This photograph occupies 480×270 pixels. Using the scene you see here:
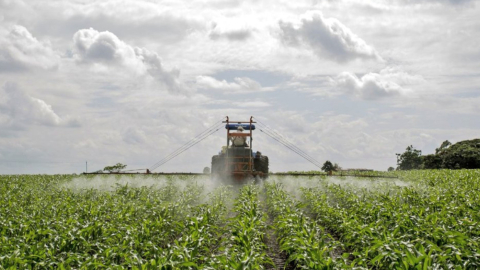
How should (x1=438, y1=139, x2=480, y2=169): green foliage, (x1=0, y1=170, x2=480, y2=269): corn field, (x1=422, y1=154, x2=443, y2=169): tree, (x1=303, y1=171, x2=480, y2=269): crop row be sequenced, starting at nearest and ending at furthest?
(x1=303, y1=171, x2=480, y2=269): crop row, (x1=0, y1=170, x2=480, y2=269): corn field, (x1=438, y1=139, x2=480, y2=169): green foliage, (x1=422, y1=154, x2=443, y2=169): tree

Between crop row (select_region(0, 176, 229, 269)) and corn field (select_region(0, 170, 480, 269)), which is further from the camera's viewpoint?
crop row (select_region(0, 176, 229, 269))

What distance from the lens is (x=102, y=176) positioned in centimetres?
3134

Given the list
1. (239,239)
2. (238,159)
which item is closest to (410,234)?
(239,239)

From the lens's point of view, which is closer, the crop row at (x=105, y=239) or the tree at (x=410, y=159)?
the crop row at (x=105, y=239)

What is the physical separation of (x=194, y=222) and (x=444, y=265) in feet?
16.9

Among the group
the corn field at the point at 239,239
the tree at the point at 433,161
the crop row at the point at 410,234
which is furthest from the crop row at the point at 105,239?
the tree at the point at 433,161

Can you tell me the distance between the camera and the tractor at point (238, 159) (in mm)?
24594

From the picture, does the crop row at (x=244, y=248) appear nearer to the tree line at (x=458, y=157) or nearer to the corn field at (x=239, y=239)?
the corn field at (x=239, y=239)

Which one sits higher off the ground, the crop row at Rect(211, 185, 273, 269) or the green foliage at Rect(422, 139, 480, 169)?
the green foliage at Rect(422, 139, 480, 169)

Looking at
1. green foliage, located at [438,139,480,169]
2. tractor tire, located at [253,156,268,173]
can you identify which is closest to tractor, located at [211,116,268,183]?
tractor tire, located at [253,156,268,173]

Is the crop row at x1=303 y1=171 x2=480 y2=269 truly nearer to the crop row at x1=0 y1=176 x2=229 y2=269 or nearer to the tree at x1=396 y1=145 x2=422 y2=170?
the crop row at x1=0 y1=176 x2=229 y2=269

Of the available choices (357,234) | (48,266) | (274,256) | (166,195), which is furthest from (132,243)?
(166,195)

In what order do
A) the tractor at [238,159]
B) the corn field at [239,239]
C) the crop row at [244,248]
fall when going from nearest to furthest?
the crop row at [244,248]
the corn field at [239,239]
the tractor at [238,159]

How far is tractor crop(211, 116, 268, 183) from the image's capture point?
968 inches
